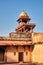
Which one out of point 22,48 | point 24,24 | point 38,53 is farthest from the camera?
point 24,24

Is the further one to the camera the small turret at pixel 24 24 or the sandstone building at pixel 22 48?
the small turret at pixel 24 24

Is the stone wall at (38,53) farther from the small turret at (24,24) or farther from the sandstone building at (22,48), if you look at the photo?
the small turret at (24,24)

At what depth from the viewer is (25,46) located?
17.9m

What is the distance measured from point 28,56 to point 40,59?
188 cm

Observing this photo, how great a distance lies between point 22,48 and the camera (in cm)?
1789

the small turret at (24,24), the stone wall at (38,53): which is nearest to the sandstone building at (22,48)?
the stone wall at (38,53)

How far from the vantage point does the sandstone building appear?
16891mm

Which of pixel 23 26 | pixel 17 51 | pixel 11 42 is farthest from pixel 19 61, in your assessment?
pixel 23 26

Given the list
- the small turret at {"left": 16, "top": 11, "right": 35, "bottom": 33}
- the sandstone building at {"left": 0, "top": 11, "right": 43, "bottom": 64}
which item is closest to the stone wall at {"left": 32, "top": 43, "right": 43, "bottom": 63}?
the sandstone building at {"left": 0, "top": 11, "right": 43, "bottom": 64}

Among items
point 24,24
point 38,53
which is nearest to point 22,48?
point 38,53

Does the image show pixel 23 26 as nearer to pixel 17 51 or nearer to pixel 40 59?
pixel 17 51

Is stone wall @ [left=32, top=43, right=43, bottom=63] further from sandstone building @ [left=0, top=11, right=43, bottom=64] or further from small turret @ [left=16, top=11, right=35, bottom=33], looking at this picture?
small turret @ [left=16, top=11, right=35, bottom=33]

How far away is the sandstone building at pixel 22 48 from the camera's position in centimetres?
1689

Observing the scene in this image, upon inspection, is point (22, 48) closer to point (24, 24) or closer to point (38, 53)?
point (38, 53)
